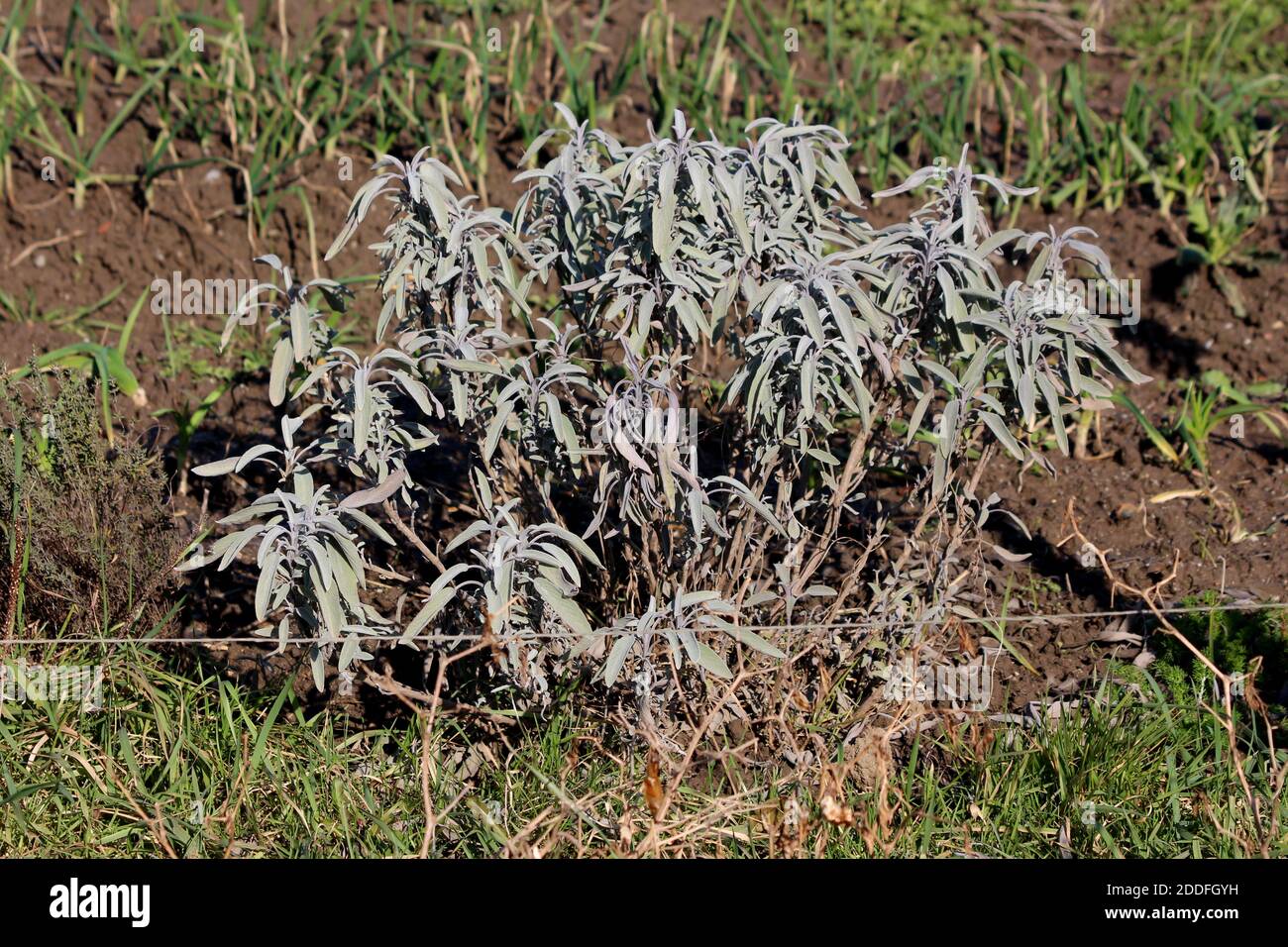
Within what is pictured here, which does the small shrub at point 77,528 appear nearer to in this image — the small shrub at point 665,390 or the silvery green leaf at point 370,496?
the small shrub at point 665,390

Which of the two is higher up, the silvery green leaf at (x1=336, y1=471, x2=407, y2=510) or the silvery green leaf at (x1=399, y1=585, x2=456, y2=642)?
the silvery green leaf at (x1=336, y1=471, x2=407, y2=510)

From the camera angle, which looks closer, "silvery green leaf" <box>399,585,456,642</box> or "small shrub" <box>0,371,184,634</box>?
"silvery green leaf" <box>399,585,456,642</box>

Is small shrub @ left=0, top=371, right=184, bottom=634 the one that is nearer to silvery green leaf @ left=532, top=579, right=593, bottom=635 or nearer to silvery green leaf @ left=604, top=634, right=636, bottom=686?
silvery green leaf @ left=532, top=579, right=593, bottom=635

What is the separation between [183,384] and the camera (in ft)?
13.4

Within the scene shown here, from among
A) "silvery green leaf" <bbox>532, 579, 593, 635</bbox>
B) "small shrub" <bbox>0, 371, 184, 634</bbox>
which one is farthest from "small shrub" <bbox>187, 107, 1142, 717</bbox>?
"small shrub" <bbox>0, 371, 184, 634</bbox>

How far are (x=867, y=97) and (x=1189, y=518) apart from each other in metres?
2.08

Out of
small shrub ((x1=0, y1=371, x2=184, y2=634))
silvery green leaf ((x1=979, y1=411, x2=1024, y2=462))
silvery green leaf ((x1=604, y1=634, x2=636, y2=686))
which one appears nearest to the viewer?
silvery green leaf ((x1=604, y1=634, x2=636, y2=686))

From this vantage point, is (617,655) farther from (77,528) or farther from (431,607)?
→ (77,528)

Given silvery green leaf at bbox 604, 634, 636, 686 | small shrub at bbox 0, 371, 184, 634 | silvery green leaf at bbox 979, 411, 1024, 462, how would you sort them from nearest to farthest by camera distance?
silvery green leaf at bbox 604, 634, 636, 686, silvery green leaf at bbox 979, 411, 1024, 462, small shrub at bbox 0, 371, 184, 634

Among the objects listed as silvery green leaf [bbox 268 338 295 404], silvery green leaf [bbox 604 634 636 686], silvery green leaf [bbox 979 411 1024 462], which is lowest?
silvery green leaf [bbox 604 634 636 686]

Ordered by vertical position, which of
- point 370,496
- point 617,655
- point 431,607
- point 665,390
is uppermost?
point 665,390

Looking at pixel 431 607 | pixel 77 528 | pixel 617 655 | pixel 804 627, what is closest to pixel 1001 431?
pixel 804 627

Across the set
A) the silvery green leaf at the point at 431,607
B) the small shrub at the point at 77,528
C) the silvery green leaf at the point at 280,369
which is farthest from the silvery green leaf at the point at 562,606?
the small shrub at the point at 77,528

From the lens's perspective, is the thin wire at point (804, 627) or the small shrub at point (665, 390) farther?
the thin wire at point (804, 627)
